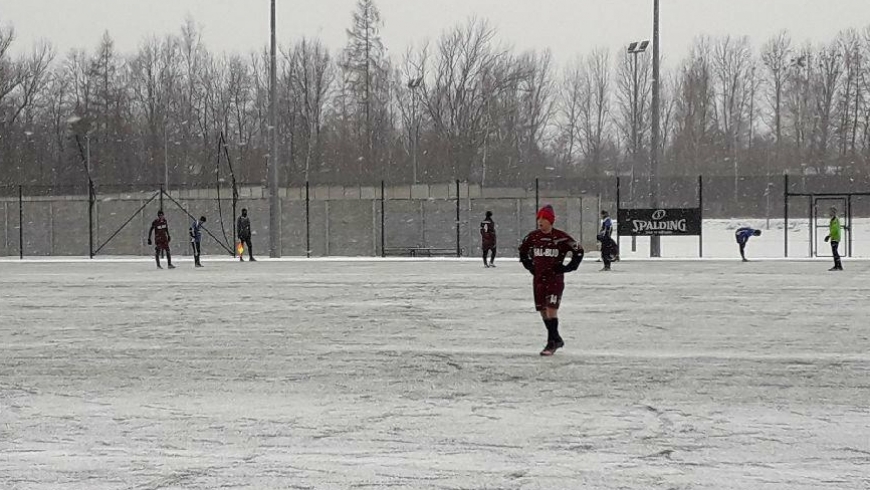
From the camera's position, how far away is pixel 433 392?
32.7 ft

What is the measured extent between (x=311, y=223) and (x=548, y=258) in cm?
2973

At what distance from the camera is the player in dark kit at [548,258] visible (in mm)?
11906

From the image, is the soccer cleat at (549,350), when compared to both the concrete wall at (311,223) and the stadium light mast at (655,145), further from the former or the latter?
the concrete wall at (311,223)

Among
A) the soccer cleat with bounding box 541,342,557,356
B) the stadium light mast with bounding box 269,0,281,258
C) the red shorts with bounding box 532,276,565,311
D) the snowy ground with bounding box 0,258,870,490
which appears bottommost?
the snowy ground with bounding box 0,258,870,490

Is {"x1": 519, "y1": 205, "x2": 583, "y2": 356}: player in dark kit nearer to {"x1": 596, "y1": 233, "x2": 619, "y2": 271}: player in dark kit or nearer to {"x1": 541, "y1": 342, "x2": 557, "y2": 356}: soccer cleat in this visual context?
{"x1": 541, "y1": 342, "x2": 557, "y2": 356}: soccer cleat

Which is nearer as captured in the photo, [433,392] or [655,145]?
[433,392]

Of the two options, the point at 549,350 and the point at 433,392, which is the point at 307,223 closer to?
the point at 549,350

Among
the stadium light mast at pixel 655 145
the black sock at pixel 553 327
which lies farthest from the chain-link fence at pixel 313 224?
the black sock at pixel 553 327

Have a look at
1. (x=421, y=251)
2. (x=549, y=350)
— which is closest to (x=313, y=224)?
(x=421, y=251)

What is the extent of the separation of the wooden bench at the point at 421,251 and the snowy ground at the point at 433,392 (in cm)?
1887

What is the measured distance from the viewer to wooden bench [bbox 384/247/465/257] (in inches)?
1539

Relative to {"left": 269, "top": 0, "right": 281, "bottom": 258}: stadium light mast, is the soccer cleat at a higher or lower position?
lower

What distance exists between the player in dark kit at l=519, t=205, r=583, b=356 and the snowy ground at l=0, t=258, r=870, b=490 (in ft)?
2.24

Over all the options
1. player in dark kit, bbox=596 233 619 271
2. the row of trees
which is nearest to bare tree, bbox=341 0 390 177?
the row of trees
